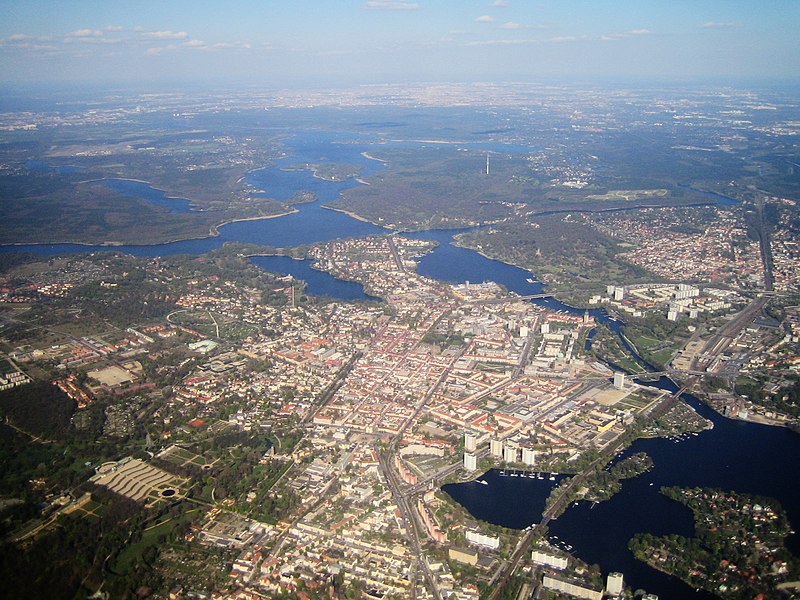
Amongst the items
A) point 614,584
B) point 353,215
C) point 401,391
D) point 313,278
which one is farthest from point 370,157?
point 614,584

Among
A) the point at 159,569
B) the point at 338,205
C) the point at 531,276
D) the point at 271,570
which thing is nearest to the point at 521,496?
the point at 271,570

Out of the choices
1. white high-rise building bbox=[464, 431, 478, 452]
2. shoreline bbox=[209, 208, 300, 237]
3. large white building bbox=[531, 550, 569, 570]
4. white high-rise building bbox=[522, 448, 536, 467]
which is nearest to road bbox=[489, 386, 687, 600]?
large white building bbox=[531, 550, 569, 570]

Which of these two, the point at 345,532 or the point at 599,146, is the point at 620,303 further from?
the point at 599,146

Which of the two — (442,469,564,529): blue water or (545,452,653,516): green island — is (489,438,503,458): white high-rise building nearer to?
(442,469,564,529): blue water

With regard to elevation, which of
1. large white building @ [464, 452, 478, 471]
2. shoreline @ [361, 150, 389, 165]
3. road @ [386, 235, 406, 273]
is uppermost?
shoreline @ [361, 150, 389, 165]

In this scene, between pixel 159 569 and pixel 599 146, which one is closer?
pixel 159 569

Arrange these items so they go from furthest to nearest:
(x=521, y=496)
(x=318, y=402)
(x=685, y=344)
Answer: (x=685, y=344) < (x=318, y=402) < (x=521, y=496)
